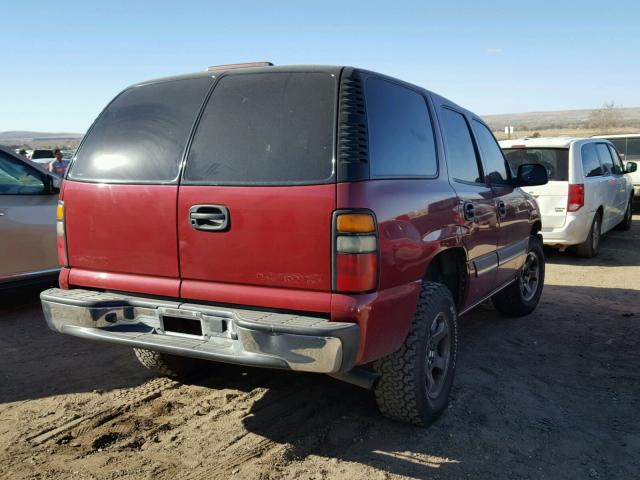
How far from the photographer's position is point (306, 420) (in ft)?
11.4

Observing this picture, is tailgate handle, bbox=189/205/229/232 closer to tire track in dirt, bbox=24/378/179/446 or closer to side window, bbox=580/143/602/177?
tire track in dirt, bbox=24/378/179/446

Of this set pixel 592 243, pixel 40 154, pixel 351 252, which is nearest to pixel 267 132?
pixel 351 252

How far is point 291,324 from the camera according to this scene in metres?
2.67

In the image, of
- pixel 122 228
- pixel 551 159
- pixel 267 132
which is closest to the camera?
pixel 267 132

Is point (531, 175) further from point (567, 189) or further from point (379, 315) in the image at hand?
point (567, 189)

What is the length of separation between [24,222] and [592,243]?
7.70 metres

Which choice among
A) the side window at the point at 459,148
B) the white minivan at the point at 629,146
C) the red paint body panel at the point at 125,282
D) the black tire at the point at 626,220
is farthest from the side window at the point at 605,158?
the red paint body panel at the point at 125,282

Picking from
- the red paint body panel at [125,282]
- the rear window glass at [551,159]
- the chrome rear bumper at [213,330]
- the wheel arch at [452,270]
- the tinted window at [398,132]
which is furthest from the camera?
the rear window glass at [551,159]

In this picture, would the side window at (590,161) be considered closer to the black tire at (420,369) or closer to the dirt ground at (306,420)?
the dirt ground at (306,420)

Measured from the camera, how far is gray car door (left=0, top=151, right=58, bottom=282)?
5.58m

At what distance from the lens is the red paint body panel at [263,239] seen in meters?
2.72

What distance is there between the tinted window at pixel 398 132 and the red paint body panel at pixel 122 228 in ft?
3.44

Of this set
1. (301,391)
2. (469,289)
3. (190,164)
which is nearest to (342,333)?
(190,164)

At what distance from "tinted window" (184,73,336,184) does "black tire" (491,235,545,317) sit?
130 inches
